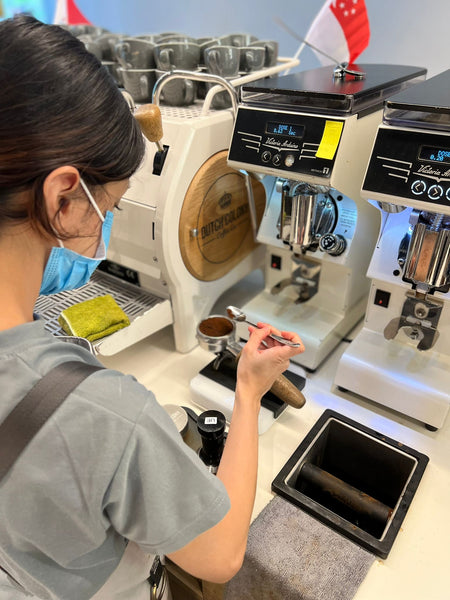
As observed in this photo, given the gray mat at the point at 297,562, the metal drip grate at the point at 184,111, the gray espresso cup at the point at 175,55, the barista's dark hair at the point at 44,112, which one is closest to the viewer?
the barista's dark hair at the point at 44,112

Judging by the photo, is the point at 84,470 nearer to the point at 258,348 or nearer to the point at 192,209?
the point at 258,348

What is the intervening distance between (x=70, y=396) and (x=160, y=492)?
136mm

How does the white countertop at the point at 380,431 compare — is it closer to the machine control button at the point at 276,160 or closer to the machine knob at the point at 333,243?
the machine knob at the point at 333,243

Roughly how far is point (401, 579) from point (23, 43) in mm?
908

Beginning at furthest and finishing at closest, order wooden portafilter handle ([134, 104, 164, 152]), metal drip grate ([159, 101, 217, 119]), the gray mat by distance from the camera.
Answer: metal drip grate ([159, 101, 217, 119]) < wooden portafilter handle ([134, 104, 164, 152]) < the gray mat

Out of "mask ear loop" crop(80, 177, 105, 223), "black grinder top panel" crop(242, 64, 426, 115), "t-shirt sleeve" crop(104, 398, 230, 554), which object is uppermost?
"black grinder top panel" crop(242, 64, 426, 115)

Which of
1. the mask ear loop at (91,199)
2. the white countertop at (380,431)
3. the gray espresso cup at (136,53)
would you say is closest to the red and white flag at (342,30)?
the gray espresso cup at (136,53)

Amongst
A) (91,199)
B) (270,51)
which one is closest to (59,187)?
(91,199)

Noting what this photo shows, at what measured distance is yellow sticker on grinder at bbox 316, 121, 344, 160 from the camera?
852mm

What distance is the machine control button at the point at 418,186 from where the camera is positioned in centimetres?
75

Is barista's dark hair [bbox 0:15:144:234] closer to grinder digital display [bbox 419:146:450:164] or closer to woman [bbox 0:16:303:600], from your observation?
woman [bbox 0:16:303:600]

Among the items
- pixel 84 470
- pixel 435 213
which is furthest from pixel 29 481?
pixel 435 213

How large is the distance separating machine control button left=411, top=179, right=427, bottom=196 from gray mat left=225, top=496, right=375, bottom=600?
2.00ft

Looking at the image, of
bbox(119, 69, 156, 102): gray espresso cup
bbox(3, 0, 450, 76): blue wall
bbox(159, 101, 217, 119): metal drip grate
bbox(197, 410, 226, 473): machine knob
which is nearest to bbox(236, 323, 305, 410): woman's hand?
bbox(197, 410, 226, 473): machine knob
